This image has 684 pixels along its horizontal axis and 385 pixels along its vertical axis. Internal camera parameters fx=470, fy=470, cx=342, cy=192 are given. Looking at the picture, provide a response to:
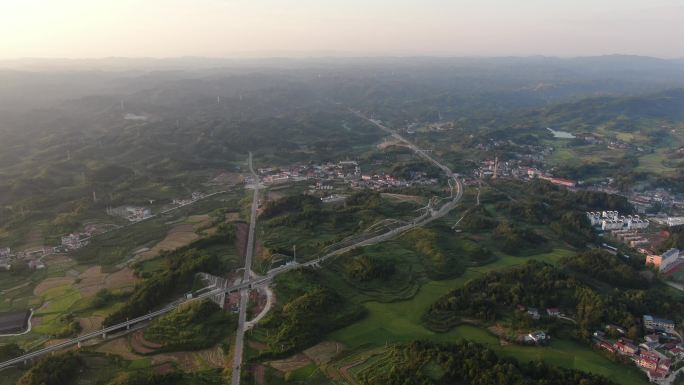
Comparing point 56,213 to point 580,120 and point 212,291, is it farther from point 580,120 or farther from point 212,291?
point 580,120

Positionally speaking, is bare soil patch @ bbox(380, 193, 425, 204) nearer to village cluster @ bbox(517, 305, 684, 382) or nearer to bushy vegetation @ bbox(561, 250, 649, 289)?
bushy vegetation @ bbox(561, 250, 649, 289)

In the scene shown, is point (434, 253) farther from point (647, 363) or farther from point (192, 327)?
point (192, 327)

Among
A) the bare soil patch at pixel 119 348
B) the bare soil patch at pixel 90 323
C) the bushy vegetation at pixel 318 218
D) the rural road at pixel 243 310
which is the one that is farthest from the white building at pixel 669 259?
the bare soil patch at pixel 90 323

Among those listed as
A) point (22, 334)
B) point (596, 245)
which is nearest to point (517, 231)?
point (596, 245)

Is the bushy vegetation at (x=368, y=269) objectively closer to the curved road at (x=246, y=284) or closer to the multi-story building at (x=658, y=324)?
the curved road at (x=246, y=284)

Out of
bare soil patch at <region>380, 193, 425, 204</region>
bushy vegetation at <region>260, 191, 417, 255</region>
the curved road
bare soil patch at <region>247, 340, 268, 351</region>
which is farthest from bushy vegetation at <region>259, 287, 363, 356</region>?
bare soil patch at <region>380, 193, 425, 204</region>

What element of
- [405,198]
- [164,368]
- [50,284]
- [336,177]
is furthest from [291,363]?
[336,177]
